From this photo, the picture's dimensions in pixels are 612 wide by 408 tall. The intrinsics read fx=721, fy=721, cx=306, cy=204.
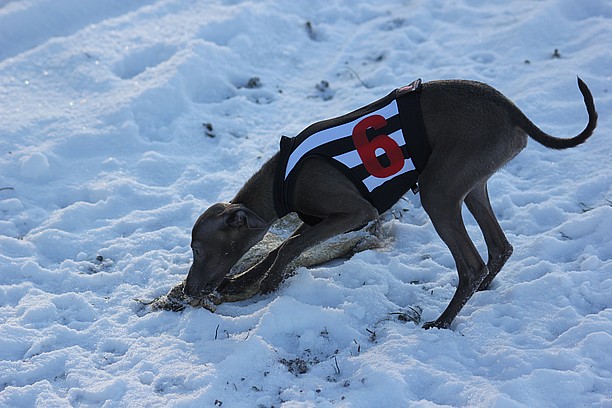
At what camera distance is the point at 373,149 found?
530cm

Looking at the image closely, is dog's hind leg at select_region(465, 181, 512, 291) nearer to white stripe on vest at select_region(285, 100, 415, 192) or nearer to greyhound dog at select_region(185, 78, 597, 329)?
greyhound dog at select_region(185, 78, 597, 329)

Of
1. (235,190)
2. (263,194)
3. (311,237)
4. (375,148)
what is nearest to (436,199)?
(375,148)

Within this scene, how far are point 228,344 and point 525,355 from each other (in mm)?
1979

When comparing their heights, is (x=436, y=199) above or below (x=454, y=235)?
above

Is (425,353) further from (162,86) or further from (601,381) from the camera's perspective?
(162,86)

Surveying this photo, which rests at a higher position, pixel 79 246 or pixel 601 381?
pixel 79 246

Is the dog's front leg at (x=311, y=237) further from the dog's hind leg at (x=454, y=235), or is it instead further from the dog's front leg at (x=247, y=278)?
the dog's hind leg at (x=454, y=235)

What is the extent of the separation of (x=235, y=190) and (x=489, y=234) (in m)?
2.53

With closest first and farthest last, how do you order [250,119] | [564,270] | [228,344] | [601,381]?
[601,381], [228,344], [564,270], [250,119]

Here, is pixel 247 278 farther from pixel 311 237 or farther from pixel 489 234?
pixel 489 234

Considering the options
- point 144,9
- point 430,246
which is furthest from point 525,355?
point 144,9

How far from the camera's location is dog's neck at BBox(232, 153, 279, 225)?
5656mm

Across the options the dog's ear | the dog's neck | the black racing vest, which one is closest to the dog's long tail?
the black racing vest

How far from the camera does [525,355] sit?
4.61 meters
